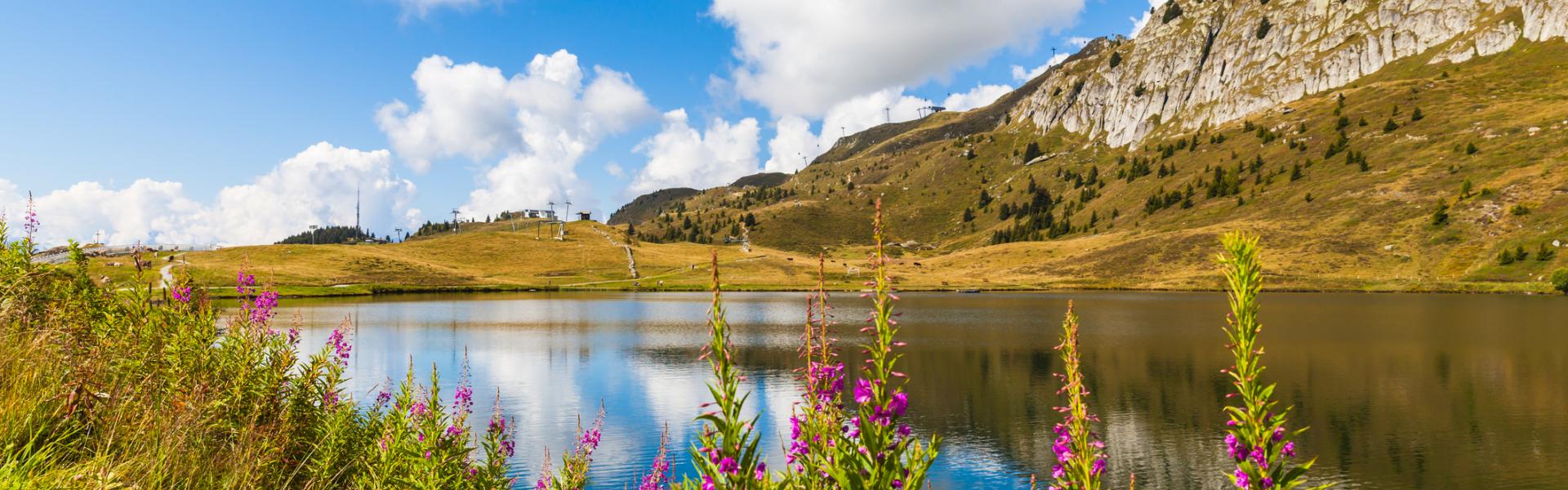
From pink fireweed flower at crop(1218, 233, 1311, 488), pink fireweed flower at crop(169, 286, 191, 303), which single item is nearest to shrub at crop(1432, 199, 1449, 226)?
pink fireweed flower at crop(1218, 233, 1311, 488)

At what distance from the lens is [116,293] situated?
1334cm

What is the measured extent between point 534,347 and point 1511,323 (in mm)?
85168

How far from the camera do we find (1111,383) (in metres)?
37.6

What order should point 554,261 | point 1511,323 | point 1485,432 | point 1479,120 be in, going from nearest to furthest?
point 1485,432
point 1511,323
point 1479,120
point 554,261

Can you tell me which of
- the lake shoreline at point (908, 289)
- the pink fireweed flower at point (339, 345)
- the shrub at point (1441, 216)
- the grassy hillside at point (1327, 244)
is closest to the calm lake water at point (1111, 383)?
the pink fireweed flower at point (339, 345)

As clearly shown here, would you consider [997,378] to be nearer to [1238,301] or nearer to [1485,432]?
[1485,432]

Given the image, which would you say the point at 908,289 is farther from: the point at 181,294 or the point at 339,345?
the point at 181,294

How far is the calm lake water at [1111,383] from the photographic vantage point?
23.6 m

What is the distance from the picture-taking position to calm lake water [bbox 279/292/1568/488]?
23.6 metres

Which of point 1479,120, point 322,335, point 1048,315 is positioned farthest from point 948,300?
point 1479,120

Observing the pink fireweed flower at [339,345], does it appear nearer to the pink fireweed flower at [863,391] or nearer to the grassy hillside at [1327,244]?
the pink fireweed flower at [863,391]

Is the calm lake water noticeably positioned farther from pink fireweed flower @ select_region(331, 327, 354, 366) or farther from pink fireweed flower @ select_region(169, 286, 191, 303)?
pink fireweed flower @ select_region(169, 286, 191, 303)

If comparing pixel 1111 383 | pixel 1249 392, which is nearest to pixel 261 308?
pixel 1249 392

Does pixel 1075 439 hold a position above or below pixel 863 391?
below
